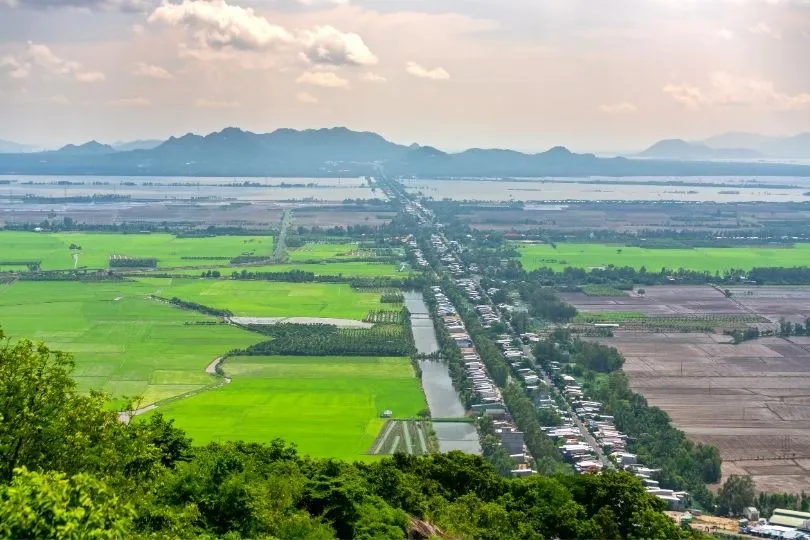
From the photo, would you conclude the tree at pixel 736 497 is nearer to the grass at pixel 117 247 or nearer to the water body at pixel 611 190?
the grass at pixel 117 247

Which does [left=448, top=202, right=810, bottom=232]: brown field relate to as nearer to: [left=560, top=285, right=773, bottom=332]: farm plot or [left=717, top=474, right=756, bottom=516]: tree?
[left=560, top=285, right=773, bottom=332]: farm plot

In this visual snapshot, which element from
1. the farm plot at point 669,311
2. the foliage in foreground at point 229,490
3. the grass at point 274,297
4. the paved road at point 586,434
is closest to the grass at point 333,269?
the grass at point 274,297

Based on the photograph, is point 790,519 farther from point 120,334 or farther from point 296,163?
point 296,163

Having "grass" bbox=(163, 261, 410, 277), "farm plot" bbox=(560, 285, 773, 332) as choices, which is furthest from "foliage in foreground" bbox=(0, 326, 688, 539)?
"grass" bbox=(163, 261, 410, 277)

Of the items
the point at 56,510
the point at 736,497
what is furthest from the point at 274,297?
the point at 56,510

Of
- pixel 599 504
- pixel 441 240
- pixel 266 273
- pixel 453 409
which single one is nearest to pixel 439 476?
pixel 599 504

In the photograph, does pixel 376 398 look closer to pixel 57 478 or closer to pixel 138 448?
pixel 138 448
